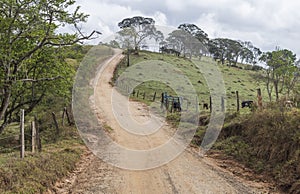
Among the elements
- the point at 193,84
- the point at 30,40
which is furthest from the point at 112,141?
the point at 193,84

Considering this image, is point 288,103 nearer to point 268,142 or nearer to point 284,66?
point 268,142

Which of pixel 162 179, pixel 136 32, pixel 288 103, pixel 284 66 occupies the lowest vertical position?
pixel 162 179

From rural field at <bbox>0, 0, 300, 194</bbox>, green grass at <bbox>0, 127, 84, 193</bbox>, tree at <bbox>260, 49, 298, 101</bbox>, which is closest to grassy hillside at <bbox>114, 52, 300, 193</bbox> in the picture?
rural field at <bbox>0, 0, 300, 194</bbox>

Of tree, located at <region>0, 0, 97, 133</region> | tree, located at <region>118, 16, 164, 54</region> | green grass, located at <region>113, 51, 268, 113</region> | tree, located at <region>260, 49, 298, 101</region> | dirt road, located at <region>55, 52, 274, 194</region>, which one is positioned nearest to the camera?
dirt road, located at <region>55, 52, 274, 194</region>

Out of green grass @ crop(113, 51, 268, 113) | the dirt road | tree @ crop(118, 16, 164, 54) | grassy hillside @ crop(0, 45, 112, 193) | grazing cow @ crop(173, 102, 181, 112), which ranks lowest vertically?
the dirt road

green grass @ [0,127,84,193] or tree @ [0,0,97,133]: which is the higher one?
tree @ [0,0,97,133]

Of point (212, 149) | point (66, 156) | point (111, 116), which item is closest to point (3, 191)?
point (66, 156)

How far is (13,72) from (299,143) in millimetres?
9724

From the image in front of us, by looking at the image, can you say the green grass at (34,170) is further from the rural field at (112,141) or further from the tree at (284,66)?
the tree at (284,66)

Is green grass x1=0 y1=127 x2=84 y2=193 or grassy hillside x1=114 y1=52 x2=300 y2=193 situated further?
grassy hillside x1=114 y1=52 x2=300 y2=193

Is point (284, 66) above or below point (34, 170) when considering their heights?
above

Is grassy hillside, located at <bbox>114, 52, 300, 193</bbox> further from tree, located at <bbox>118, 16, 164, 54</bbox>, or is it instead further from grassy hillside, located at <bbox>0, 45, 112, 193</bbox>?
tree, located at <bbox>118, 16, 164, 54</bbox>

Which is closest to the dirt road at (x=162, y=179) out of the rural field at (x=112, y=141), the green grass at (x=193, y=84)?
the rural field at (x=112, y=141)

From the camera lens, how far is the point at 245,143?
11.9 metres
